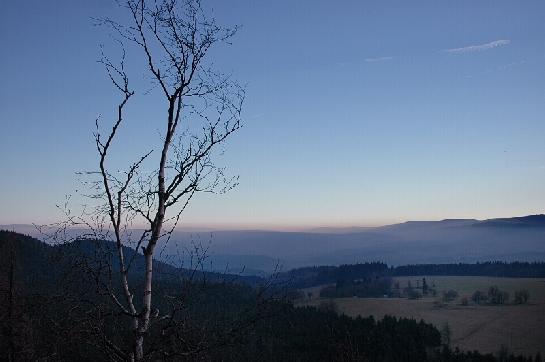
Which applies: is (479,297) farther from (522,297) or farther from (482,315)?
(482,315)

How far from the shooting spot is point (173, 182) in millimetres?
6238

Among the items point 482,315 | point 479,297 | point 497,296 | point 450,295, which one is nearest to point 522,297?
point 497,296

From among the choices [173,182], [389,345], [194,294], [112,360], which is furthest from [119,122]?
[389,345]

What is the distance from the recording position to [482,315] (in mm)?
106625

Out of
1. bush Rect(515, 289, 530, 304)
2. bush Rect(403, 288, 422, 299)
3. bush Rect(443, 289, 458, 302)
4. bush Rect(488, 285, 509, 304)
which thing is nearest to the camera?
bush Rect(515, 289, 530, 304)

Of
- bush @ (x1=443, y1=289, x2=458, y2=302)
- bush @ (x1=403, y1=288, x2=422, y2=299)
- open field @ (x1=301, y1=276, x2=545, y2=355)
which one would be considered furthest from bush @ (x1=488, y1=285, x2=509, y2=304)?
bush @ (x1=403, y1=288, x2=422, y2=299)

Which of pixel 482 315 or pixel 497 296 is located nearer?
pixel 482 315

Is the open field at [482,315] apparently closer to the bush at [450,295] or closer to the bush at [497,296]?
the bush at [450,295]

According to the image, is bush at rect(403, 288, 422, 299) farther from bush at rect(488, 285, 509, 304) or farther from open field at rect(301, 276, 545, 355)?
bush at rect(488, 285, 509, 304)

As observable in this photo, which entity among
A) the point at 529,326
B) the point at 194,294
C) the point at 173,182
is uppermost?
the point at 173,182

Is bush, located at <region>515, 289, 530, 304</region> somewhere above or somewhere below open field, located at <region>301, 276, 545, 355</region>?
above

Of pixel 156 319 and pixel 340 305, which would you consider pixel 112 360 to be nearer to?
pixel 156 319

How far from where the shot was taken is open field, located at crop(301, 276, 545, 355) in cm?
8238

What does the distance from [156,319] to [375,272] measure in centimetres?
19295
